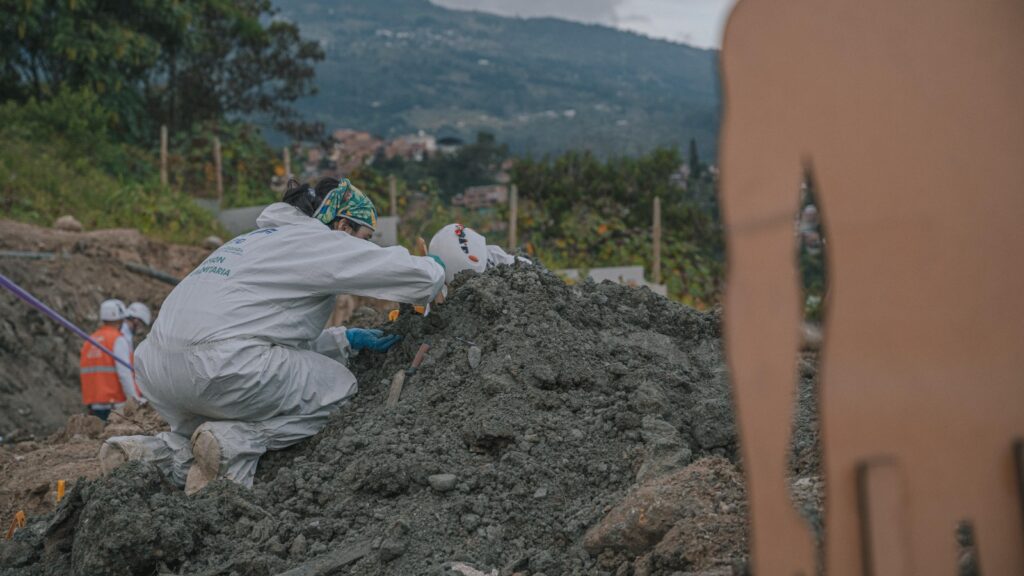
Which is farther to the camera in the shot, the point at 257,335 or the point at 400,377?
the point at 400,377

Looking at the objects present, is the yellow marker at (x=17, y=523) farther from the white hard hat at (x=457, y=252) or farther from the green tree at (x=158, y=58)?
the green tree at (x=158, y=58)

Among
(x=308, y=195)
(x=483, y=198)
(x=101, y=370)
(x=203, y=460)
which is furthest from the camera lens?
(x=483, y=198)

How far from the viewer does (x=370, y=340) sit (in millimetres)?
5242

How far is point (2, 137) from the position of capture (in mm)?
15633

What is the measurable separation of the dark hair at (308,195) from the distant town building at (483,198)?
13050 millimetres

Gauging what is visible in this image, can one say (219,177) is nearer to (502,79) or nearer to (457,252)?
(457,252)

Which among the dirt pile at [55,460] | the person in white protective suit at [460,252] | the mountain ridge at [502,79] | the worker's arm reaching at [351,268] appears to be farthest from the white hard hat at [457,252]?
the mountain ridge at [502,79]

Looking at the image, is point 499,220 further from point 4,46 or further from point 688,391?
point 688,391

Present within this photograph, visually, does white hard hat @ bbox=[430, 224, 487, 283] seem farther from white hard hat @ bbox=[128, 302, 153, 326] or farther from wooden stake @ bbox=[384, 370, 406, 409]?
white hard hat @ bbox=[128, 302, 153, 326]

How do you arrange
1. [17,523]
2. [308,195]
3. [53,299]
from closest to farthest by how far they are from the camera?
[308,195] < [17,523] < [53,299]

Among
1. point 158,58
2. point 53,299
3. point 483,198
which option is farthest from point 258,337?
point 483,198

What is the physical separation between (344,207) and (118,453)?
1.48 m

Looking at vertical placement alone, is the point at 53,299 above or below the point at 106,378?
above

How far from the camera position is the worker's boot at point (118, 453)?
4617 mm
